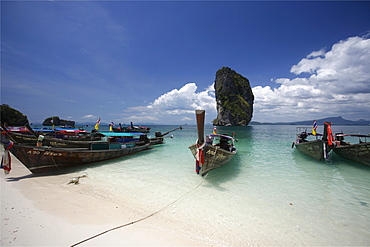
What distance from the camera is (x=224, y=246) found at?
145 inches

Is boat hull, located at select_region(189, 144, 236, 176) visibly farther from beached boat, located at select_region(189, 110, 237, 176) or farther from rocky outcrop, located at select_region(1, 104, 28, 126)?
rocky outcrop, located at select_region(1, 104, 28, 126)

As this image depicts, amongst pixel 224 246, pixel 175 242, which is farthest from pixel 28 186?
pixel 224 246

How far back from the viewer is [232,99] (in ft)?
313

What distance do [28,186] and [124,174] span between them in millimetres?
4294

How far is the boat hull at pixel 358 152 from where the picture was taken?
1010 centimetres

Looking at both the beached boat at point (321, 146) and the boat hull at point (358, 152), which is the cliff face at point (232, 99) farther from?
the boat hull at point (358, 152)

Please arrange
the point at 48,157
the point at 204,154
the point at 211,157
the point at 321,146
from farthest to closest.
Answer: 1. the point at 321,146
2. the point at 48,157
3. the point at 211,157
4. the point at 204,154

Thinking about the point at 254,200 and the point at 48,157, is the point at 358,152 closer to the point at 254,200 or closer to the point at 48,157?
the point at 254,200

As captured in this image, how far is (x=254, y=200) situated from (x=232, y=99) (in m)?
95.8

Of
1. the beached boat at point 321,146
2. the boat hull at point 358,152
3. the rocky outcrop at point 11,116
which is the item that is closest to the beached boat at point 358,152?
the boat hull at point 358,152

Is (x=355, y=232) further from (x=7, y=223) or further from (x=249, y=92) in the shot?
(x=249, y=92)

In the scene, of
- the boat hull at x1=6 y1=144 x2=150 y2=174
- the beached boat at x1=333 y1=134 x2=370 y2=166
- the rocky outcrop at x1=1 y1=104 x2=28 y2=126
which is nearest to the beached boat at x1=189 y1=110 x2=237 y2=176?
the boat hull at x1=6 y1=144 x2=150 y2=174

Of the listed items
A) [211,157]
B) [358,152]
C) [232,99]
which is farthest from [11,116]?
[232,99]

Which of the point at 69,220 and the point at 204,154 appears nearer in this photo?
the point at 69,220
